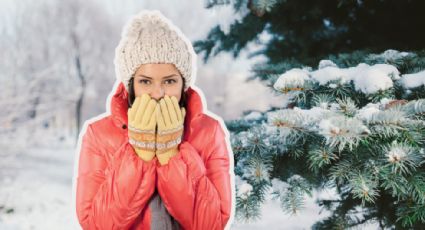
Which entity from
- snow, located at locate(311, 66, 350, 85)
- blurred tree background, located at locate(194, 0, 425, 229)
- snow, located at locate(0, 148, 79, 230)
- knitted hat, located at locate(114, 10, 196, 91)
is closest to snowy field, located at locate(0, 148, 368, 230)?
snow, located at locate(0, 148, 79, 230)

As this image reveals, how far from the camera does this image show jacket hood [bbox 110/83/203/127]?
Result: 82cm

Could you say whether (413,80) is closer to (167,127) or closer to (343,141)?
(343,141)

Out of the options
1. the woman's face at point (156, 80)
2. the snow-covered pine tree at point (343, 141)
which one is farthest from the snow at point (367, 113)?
the woman's face at point (156, 80)

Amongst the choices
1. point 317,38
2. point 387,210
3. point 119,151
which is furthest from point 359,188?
point 317,38

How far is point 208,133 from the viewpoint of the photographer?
34.5 inches

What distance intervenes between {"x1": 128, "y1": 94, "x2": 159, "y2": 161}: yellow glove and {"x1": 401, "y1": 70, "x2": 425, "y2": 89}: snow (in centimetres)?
80

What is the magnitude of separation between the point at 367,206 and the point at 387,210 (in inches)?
4.0

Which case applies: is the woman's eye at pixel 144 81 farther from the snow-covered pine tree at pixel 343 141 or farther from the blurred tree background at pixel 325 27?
the blurred tree background at pixel 325 27

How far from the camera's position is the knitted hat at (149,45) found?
2.57ft

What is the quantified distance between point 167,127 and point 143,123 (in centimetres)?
4

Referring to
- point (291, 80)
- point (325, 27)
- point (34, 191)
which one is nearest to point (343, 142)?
point (291, 80)

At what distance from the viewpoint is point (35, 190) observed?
3.55m

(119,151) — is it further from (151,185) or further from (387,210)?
(387,210)

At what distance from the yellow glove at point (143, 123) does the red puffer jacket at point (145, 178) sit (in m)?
0.03
